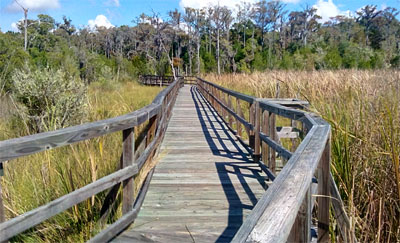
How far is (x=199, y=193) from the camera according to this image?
3.74 metres

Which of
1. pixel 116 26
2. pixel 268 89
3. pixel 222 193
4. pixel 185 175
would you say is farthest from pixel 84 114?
pixel 116 26

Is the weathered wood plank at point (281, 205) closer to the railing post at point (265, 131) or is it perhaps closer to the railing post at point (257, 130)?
the railing post at point (265, 131)

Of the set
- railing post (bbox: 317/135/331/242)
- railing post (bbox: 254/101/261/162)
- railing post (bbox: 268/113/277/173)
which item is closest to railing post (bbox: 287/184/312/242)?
railing post (bbox: 317/135/331/242)

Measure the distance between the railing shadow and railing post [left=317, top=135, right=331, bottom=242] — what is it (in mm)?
772

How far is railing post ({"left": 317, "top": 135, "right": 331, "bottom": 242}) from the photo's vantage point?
2.04 meters

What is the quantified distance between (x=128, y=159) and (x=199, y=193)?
113 centimetres

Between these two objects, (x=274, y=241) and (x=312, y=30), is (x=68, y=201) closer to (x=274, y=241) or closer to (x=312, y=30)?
(x=274, y=241)

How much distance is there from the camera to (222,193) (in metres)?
3.74

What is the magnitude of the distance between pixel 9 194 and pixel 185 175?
2024 mm

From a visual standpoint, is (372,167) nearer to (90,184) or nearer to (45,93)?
(90,184)

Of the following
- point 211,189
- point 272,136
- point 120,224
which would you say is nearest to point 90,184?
point 120,224

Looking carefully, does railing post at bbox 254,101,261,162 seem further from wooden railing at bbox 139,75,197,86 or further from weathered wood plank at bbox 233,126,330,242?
wooden railing at bbox 139,75,197,86

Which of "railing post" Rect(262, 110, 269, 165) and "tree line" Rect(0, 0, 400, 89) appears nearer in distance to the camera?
"railing post" Rect(262, 110, 269, 165)

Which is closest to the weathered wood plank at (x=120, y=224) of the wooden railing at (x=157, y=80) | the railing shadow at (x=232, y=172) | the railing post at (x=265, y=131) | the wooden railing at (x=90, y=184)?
the wooden railing at (x=90, y=184)
